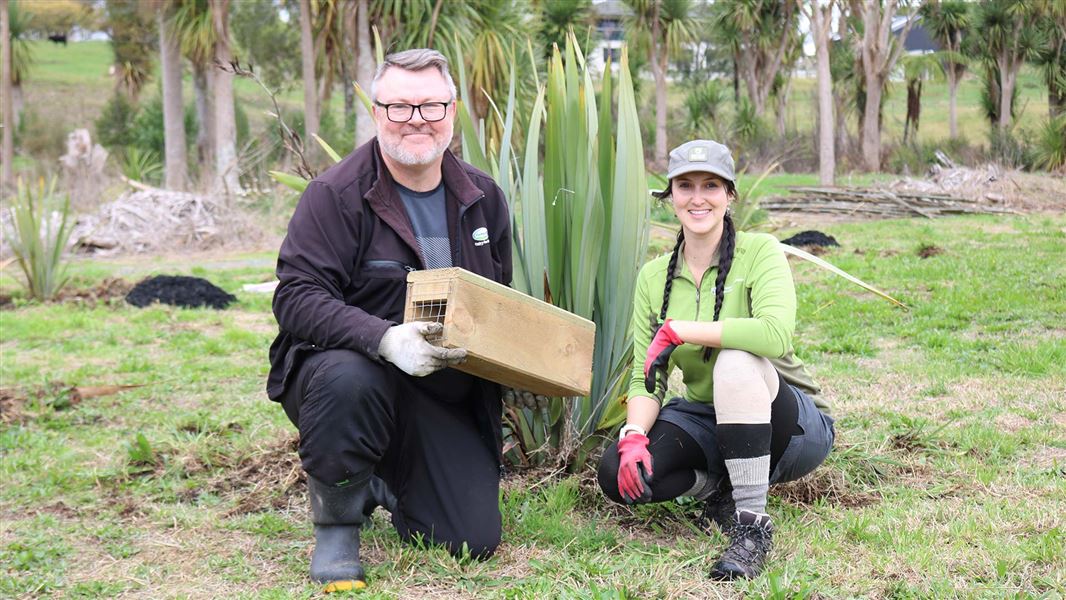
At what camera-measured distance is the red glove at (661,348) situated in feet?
9.34

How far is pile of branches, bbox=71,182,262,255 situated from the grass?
7.21 m

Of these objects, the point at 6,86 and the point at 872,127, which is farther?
the point at 872,127

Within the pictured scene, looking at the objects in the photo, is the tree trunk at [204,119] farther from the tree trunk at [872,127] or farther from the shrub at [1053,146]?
the shrub at [1053,146]

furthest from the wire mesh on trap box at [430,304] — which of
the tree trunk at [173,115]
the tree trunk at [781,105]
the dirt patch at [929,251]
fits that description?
the tree trunk at [781,105]

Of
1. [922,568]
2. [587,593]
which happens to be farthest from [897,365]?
[587,593]

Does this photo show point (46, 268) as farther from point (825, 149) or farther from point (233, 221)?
point (825, 149)

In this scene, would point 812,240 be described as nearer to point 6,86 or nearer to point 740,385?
point 740,385

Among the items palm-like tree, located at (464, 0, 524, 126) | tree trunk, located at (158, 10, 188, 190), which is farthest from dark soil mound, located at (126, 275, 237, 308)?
tree trunk, located at (158, 10, 188, 190)

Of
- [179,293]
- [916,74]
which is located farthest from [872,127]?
[179,293]

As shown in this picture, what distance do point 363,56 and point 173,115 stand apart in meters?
5.26

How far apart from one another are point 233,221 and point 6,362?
26.4 feet

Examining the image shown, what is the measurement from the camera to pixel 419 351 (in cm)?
264

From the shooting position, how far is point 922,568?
2.65 metres

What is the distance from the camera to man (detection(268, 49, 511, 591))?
9.11 feet
